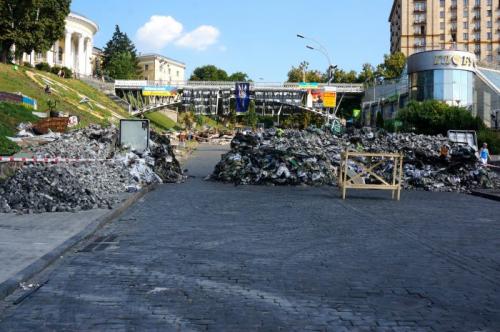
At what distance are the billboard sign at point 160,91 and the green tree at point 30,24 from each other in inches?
1043

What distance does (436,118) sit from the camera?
4753cm

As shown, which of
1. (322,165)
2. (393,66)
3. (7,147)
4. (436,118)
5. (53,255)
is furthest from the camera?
(393,66)

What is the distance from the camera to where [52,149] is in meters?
18.8

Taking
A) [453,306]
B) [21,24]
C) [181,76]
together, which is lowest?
[453,306]

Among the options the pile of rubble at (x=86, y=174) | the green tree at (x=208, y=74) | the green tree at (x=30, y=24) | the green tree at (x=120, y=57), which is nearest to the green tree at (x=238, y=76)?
the green tree at (x=208, y=74)

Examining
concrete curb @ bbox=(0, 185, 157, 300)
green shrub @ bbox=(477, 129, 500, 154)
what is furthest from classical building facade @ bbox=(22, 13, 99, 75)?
concrete curb @ bbox=(0, 185, 157, 300)

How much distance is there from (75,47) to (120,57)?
43.0 ft

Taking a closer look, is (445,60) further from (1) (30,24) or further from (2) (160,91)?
(2) (160,91)

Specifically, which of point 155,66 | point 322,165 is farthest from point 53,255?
point 155,66

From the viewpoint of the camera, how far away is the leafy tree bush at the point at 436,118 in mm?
45500

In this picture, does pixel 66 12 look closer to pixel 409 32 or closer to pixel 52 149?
pixel 52 149

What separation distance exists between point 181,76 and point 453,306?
159 meters

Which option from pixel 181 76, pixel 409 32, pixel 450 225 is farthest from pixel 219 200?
pixel 181 76

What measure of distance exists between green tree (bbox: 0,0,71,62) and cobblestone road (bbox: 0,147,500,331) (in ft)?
174
